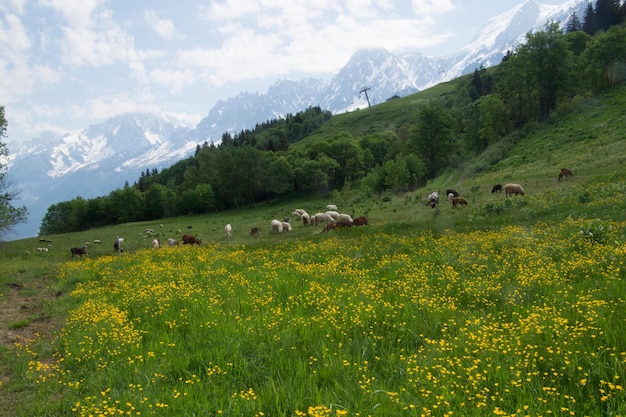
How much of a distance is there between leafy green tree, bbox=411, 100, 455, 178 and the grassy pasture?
6284cm

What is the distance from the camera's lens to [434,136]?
78.8 m

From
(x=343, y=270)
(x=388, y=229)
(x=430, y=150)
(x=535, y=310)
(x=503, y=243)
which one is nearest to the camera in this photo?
(x=535, y=310)

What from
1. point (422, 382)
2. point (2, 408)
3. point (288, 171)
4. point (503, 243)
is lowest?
point (503, 243)

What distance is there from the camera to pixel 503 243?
15750mm

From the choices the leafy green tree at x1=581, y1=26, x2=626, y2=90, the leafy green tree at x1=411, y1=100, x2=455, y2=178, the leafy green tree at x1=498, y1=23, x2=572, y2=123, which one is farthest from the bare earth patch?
the leafy green tree at x1=581, y1=26, x2=626, y2=90

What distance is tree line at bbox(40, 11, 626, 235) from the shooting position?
63.5 meters

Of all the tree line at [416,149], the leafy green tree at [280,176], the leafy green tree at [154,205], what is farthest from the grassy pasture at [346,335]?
the leafy green tree at [154,205]

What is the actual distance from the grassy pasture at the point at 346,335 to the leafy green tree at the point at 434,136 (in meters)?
62.8

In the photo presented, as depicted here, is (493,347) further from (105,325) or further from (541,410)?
(105,325)

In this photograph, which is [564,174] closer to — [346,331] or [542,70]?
[346,331]

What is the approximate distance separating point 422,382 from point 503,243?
39.2ft

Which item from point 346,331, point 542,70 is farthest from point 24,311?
point 542,70

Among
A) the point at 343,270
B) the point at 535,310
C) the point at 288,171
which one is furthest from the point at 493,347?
the point at 288,171

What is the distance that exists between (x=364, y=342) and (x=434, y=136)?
3052 inches
